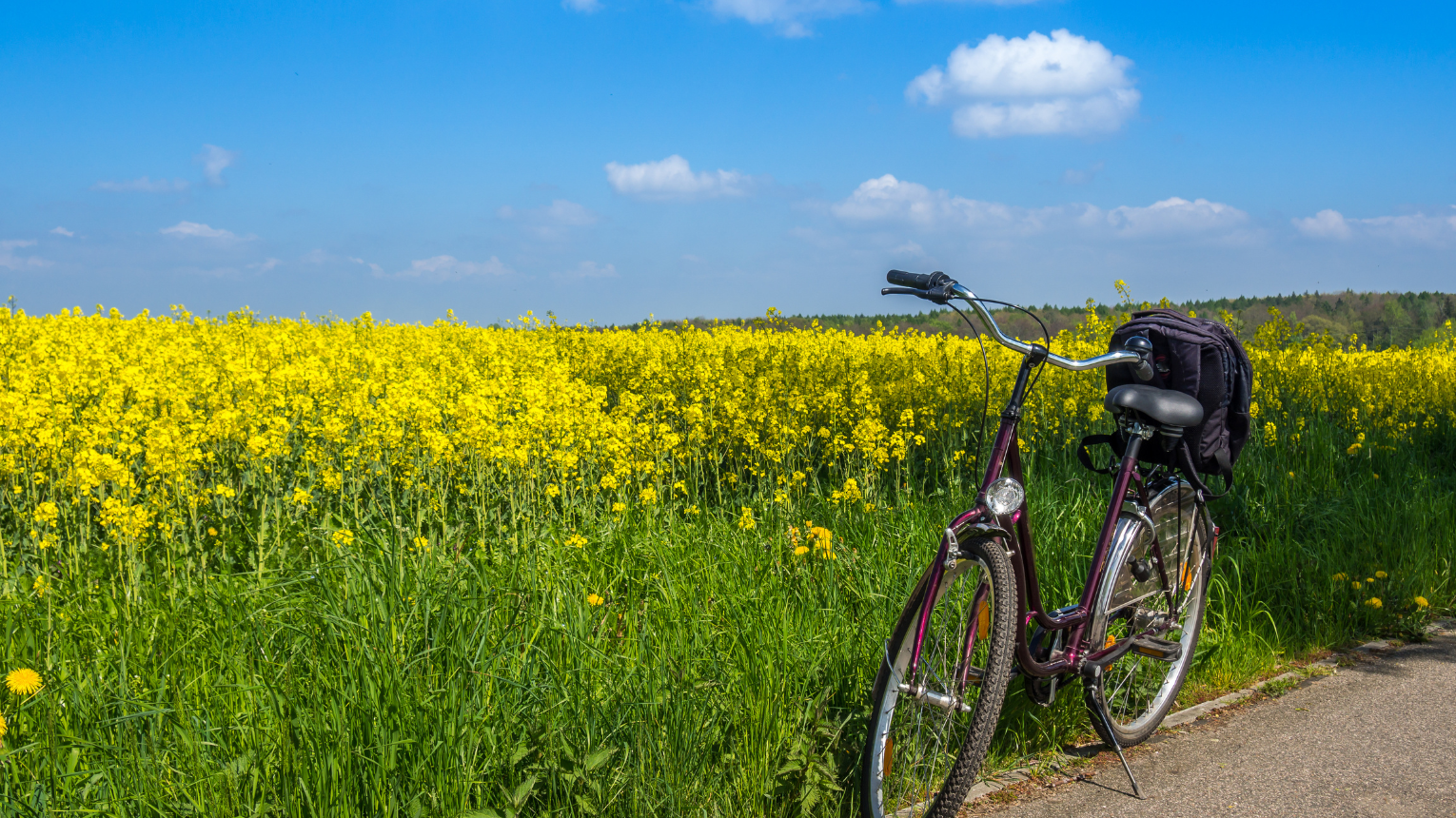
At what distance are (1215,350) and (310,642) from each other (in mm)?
3153

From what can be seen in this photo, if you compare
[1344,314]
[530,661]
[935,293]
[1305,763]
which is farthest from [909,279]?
[1344,314]

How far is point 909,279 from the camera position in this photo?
2633mm

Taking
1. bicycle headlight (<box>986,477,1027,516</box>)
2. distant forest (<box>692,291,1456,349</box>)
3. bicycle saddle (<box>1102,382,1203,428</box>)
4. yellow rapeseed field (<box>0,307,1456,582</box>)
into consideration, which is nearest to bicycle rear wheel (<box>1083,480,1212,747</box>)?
bicycle saddle (<box>1102,382,1203,428</box>)

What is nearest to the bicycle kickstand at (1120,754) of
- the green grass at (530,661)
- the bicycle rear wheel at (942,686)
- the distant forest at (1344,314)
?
the green grass at (530,661)

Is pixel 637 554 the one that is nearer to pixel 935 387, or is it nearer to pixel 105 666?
pixel 105 666

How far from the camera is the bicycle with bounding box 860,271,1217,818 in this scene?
2.44 meters

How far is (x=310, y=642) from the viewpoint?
9.89 feet

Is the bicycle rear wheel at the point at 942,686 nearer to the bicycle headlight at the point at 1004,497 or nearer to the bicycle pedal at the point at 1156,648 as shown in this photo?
the bicycle headlight at the point at 1004,497

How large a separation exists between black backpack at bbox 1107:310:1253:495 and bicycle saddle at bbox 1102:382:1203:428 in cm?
19

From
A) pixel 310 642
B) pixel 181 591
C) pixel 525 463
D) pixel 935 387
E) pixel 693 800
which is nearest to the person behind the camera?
pixel 693 800

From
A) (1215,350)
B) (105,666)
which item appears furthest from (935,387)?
(105,666)

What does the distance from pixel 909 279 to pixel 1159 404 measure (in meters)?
0.91

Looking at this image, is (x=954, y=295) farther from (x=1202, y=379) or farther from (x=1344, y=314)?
(x=1344, y=314)

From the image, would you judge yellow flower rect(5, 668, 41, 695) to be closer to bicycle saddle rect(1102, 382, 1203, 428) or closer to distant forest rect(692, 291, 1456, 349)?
bicycle saddle rect(1102, 382, 1203, 428)
